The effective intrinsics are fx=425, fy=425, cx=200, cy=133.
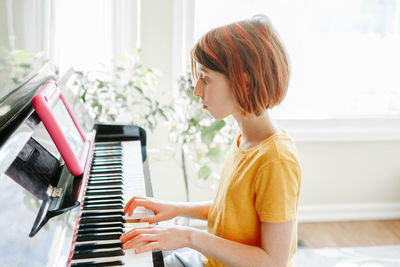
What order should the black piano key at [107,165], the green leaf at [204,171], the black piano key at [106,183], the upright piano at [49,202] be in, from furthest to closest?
the green leaf at [204,171] < the black piano key at [107,165] < the black piano key at [106,183] < the upright piano at [49,202]

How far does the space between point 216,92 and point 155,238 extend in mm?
399

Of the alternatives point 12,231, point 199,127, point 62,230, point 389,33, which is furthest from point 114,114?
point 389,33

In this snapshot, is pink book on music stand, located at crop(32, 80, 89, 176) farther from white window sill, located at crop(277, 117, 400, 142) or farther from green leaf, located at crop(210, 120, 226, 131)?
white window sill, located at crop(277, 117, 400, 142)

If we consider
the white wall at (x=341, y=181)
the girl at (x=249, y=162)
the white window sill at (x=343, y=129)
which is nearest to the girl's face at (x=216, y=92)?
the girl at (x=249, y=162)

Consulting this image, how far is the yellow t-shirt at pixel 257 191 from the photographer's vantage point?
3.34ft

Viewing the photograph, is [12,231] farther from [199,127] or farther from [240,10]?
[240,10]

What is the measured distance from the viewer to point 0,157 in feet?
2.37

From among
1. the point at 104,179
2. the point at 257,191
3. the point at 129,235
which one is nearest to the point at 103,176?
the point at 104,179

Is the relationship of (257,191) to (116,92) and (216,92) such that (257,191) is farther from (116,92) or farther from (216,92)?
(116,92)

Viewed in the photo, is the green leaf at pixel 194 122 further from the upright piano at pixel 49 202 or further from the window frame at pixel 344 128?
the upright piano at pixel 49 202

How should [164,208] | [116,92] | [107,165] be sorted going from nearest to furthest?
[164,208] < [107,165] < [116,92]

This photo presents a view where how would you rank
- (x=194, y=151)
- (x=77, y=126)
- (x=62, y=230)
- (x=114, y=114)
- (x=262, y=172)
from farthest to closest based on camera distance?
(x=194, y=151) < (x=114, y=114) < (x=77, y=126) < (x=262, y=172) < (x=62, y=230)

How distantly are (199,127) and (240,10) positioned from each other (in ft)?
2.89

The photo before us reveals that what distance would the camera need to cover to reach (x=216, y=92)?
3.61ft
